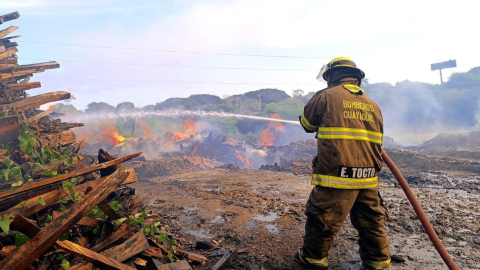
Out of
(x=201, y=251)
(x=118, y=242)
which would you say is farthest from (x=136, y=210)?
(x=201, y=251)

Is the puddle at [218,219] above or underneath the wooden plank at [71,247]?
underneath

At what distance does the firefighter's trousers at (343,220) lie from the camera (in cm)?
295

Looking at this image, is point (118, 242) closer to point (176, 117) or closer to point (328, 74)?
point (328, 74)

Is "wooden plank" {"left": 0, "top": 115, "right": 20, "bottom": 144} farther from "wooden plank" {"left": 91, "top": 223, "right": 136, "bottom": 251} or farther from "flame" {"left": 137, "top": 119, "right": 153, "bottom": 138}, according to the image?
"flame" {"left": 137, "top": 119, "right": 153, "bottom": 138}

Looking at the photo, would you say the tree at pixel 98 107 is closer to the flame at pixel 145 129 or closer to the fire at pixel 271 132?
the flame at pixel 145 129

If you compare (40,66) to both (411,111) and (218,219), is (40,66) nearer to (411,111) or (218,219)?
(218,219)

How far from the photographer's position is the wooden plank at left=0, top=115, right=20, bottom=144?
15.7 feet

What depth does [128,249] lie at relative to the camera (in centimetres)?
272

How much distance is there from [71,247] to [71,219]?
0.79 feet

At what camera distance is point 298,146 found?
19.7 m

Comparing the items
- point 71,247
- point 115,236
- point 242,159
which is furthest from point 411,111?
→ point 71,247

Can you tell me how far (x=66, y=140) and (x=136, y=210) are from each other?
315 centimetres

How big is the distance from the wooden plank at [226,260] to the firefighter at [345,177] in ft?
2.54

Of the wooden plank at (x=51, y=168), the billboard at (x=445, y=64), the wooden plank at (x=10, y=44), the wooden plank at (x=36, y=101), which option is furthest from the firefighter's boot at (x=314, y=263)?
the billboard at (x=445, y=64)
